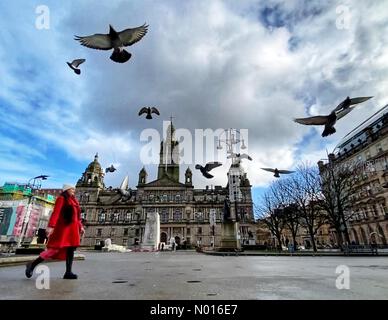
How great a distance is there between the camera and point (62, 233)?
4066 millimetres

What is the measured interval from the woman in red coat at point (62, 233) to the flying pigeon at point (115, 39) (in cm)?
469

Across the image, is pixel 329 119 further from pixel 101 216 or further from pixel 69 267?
pixel 101 216

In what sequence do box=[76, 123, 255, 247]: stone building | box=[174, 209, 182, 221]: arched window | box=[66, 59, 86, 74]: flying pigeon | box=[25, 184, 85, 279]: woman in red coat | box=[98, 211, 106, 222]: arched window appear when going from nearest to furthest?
box=[25, 184, 85, 279]: woman in red coat → box=[66, 59, 86, 74]: flying pigeon → box=[76, 123, 255, 247]: stone building → box=[174, 209, 182, 221]: arched window → box=[98, 211, 106, 222]: arched window

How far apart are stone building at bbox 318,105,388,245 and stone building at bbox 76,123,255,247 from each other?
27.9 m

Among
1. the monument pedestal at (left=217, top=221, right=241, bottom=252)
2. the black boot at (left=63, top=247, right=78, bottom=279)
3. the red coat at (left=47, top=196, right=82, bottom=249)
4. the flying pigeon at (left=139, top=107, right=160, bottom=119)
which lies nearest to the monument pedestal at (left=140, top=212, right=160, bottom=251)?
the monument pedestal at (left=217, top=221, right=241, bottom=252)

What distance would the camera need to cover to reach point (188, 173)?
76312 mm

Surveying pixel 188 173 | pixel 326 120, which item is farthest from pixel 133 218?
pixel 326 120

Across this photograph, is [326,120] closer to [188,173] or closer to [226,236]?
[226,236]

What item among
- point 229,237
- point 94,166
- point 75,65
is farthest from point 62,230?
point 94,166

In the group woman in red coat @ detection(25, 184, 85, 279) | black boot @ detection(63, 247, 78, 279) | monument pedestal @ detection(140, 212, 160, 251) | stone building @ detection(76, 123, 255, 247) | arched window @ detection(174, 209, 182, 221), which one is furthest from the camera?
arched window @ detection(174, 209, 182, 221)

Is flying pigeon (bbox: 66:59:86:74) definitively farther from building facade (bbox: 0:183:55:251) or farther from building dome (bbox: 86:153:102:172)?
building dome (bbox: 86:153:102:172)

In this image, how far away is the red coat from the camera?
13.1 ft

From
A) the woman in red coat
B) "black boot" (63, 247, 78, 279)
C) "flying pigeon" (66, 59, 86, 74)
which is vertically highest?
"flying pigeon" (66, 59, 86, 74)
